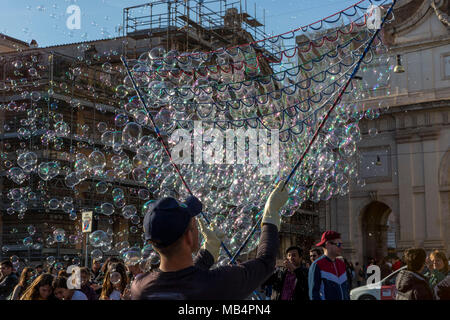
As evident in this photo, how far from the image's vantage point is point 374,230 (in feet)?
116

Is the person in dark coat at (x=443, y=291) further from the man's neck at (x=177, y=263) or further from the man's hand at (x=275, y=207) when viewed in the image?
the man's neck at (x=177, y=263)

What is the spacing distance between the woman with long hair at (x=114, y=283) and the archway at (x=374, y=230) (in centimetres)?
2577

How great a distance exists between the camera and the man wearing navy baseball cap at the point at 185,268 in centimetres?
291

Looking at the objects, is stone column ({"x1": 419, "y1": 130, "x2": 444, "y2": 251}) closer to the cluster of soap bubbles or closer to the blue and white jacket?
the cluster of soap bubbles

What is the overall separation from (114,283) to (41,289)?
8.06 feet

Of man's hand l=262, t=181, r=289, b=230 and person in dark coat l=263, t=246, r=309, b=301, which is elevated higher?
man's hand l=262, t=181, r=289, b=230

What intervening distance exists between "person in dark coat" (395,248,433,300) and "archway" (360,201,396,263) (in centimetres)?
2774

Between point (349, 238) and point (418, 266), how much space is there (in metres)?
27.5

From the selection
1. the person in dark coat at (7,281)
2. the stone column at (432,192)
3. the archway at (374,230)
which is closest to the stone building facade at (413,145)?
the stone column at (432,192)

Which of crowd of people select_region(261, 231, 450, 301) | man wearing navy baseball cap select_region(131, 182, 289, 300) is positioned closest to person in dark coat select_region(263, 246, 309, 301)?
crowd of people select_region(261, 231, 450, 301)

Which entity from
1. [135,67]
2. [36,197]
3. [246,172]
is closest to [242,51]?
[135,67]

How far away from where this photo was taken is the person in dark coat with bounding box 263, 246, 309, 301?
796 centimetres

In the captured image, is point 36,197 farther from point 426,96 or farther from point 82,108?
point 426,96

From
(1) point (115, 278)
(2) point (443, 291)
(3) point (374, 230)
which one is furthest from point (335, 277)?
(3) point (374, 230)
